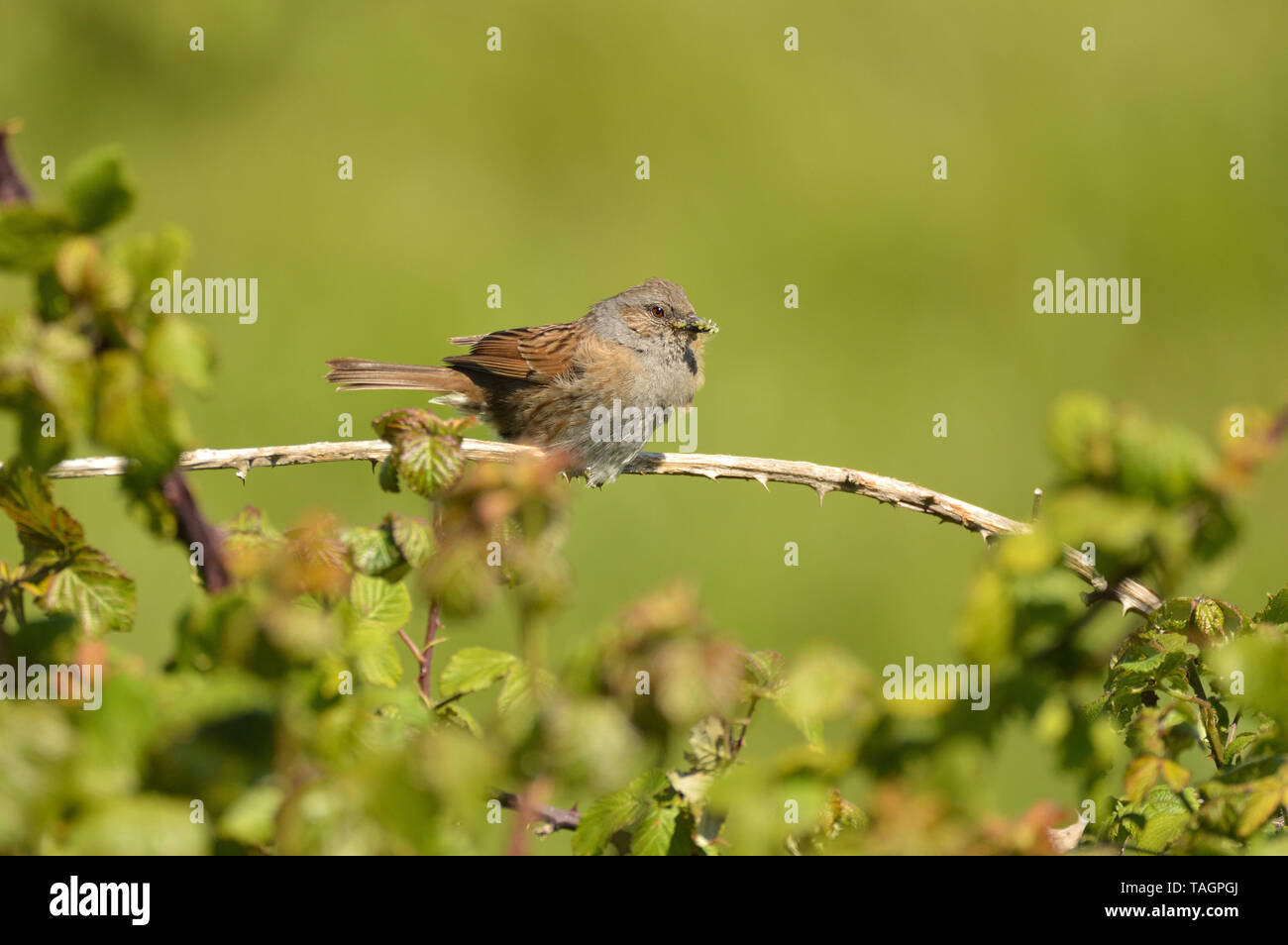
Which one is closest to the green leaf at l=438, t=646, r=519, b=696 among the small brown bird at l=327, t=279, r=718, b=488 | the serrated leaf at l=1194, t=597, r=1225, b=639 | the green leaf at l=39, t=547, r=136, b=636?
the green leaf at l=39, t=547, r=136, b=636

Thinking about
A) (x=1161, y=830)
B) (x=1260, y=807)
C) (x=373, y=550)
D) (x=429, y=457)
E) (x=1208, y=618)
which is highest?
(x=429, y=457)

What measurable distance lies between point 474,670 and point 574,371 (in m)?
3.74

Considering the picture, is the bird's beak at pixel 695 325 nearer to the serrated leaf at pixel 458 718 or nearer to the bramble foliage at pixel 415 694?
the serrated leaf at pixel 458 718

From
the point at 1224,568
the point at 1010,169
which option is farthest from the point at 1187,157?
the point at 1224,568

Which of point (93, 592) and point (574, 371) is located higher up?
point (574, 371)

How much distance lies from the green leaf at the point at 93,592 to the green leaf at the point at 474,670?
1.20 ft

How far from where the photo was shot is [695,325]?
5.07 metres

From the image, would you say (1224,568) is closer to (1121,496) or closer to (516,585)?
(1121,496)

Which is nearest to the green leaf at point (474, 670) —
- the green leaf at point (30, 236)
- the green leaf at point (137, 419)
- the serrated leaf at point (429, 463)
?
the serrated leaf at point (429, 463)

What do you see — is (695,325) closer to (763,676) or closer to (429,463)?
(429,463)

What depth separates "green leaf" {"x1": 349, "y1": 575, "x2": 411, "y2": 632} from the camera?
4.12 feet

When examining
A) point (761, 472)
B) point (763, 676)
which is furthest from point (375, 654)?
point (761, 472)

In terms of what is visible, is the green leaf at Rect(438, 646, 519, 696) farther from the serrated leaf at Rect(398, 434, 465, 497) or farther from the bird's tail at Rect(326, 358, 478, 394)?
the bird's tail at Rect(326, 358, 478, 394)

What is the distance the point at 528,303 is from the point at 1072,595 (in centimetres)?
560
